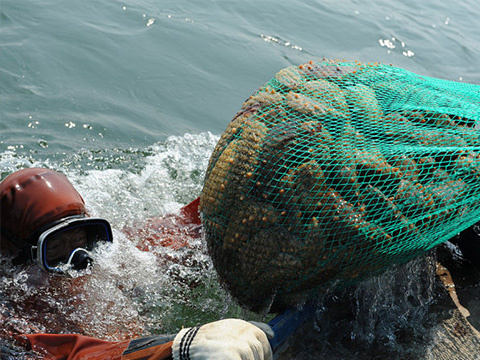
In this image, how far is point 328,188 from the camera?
2486 millimetres

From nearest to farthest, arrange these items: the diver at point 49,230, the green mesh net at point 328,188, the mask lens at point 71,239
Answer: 1. the green mesh net at point 328,188
2. the diver at point 49,230
3. the mask lens at point 71,239

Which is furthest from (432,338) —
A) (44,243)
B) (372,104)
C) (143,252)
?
(44,243)

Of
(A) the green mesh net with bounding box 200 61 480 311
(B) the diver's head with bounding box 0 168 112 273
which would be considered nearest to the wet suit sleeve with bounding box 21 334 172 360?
(B) the diver's head with bounding box 0 168 112 273

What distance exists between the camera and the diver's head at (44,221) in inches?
123

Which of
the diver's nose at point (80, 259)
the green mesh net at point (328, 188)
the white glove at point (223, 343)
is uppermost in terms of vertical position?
the green mesh net at point (328, 188)

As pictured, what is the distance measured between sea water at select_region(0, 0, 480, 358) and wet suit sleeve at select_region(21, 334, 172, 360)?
0.27 m

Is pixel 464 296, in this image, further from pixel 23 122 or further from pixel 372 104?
pixel 23 122

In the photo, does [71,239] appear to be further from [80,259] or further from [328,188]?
[328,188]

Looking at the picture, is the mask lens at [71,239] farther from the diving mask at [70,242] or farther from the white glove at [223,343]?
the white glove at [223,343]

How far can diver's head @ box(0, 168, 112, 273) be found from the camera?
10.3ft

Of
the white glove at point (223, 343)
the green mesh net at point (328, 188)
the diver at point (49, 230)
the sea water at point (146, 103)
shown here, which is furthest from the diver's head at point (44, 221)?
the white glove at point (223, 343)

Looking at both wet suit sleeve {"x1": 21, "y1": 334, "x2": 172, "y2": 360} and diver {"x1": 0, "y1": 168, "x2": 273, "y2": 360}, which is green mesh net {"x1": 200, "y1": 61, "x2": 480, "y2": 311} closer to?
wet suit sleeve {"x1": 21, "y1": 334, "x2": 172, "y2": 360}

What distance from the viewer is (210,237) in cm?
279

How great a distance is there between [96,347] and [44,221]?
905 mm
